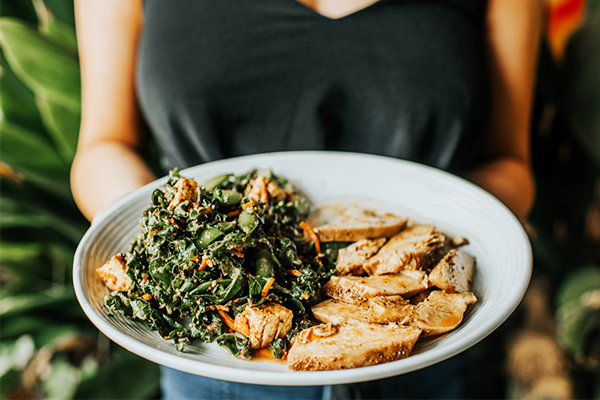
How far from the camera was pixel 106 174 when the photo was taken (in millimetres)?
1507

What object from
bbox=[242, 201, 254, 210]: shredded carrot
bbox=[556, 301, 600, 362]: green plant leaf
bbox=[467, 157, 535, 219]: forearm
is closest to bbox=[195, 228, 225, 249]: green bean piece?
bbox=[242, 201, 254, 210]: shredded carrot

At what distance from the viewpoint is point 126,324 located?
38.0 inches

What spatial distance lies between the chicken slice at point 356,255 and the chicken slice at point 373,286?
0.04m

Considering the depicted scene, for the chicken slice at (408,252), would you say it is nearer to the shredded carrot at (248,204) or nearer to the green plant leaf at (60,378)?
the shredded carrot at (248,204)

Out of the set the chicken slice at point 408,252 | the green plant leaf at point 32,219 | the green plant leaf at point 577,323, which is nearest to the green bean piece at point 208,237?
the chicken slice at point 408,252

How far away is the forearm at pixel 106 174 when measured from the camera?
4.83ft

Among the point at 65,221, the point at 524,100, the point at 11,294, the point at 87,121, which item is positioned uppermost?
the point at 87,121

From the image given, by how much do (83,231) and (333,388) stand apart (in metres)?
1.45

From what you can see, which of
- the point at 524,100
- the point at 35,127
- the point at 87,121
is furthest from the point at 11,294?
the point at 524,100

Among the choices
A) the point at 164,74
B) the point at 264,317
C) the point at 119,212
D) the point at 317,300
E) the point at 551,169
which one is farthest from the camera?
the point at 551,169

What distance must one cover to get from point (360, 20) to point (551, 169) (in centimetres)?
150

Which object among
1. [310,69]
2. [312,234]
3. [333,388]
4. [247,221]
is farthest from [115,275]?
[310,69]

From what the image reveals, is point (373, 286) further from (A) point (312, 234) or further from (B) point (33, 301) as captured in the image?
(B) point (33, 301)

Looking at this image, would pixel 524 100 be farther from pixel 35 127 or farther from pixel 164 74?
pixel 35 127
